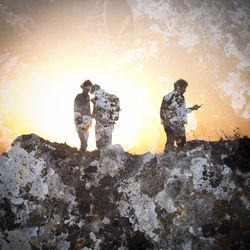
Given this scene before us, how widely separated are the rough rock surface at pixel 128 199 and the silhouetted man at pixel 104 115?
0.76m

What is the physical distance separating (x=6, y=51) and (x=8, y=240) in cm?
3434

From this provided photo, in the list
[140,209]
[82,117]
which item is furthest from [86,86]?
[140,209]

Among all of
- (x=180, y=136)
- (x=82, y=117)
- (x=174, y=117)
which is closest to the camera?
(x=180, y=136)

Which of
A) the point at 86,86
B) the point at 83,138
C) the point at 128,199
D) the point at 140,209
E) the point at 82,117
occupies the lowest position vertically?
the point at 140,209

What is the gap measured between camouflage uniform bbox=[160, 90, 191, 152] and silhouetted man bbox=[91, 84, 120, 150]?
1030 mm

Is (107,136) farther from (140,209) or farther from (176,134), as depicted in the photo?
(140,209)

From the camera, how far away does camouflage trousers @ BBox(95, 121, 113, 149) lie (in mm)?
3254

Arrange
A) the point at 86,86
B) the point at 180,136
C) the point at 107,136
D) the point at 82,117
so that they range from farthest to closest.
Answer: the point at 86,86
the point at 82,117
the point at 107,136
the point at 180,136

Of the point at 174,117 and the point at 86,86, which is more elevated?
the point at 86,86

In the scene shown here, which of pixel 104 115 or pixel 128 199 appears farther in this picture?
pixel 104 115

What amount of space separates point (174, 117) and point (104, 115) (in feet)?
4.53

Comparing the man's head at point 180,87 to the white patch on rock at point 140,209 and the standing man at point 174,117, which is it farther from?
the white patch on rock at point 140,209

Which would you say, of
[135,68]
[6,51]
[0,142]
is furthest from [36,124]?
[135,68]

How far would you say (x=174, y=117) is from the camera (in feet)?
10.1
